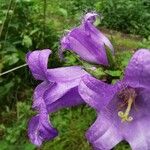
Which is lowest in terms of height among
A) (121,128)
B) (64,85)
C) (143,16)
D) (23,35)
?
(143,16)

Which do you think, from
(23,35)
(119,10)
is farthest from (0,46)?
(119,10)

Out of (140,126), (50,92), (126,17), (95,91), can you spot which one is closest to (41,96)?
(50,92)

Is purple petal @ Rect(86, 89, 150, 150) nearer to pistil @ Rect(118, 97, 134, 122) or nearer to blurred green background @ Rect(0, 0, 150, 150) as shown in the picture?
pistil @ Rect(118, 97, 134, 122)

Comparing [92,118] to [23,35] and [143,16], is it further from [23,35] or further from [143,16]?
[143,16]

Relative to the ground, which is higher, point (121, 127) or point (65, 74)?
point (65, 74)

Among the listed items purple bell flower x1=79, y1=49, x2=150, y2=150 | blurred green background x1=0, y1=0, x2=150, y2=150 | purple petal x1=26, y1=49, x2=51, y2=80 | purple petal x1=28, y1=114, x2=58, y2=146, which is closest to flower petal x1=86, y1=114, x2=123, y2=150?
purple bell flower x1=79, y1=49, x2=150, y2=150

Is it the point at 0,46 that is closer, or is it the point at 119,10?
the point at 0,46

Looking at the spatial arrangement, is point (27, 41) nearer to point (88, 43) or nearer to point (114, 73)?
point (88, 43)
